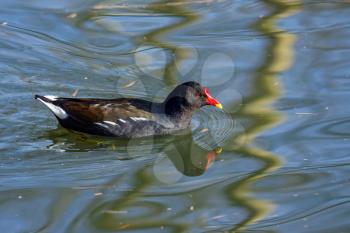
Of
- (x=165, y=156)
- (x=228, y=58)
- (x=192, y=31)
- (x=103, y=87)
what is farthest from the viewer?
(x=192, y=31)

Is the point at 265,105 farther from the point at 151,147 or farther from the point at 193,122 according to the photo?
the point at 151,147

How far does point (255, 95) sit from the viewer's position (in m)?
9.57

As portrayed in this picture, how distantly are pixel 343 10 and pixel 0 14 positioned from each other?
171 inches

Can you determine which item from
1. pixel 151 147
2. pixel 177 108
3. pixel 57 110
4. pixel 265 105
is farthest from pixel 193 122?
pixel 57 110

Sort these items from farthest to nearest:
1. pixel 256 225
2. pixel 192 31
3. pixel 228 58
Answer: pixel 192 31 < pixel 228 58 < pixel 256 225

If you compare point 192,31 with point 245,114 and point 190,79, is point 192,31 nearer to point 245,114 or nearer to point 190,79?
point 190,79

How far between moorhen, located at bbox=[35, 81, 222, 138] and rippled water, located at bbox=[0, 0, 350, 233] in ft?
0.44

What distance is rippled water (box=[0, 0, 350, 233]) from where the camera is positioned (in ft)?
23.2

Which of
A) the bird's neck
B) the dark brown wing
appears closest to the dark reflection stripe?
the bird's neck

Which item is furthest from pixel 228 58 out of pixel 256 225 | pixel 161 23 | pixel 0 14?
pixel 256 225

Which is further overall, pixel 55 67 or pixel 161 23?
pixel 161 23

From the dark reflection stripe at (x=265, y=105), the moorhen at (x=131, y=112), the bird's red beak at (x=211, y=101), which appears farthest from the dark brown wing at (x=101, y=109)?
the dark reflection stripe at (x=265, y=105)

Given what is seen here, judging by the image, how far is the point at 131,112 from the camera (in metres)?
9.09

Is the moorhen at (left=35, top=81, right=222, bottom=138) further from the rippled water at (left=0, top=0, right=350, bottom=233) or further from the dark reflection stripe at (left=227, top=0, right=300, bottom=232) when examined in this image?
the dark reflection stripe at (left=227, top=0, right=300, bottom=232)
